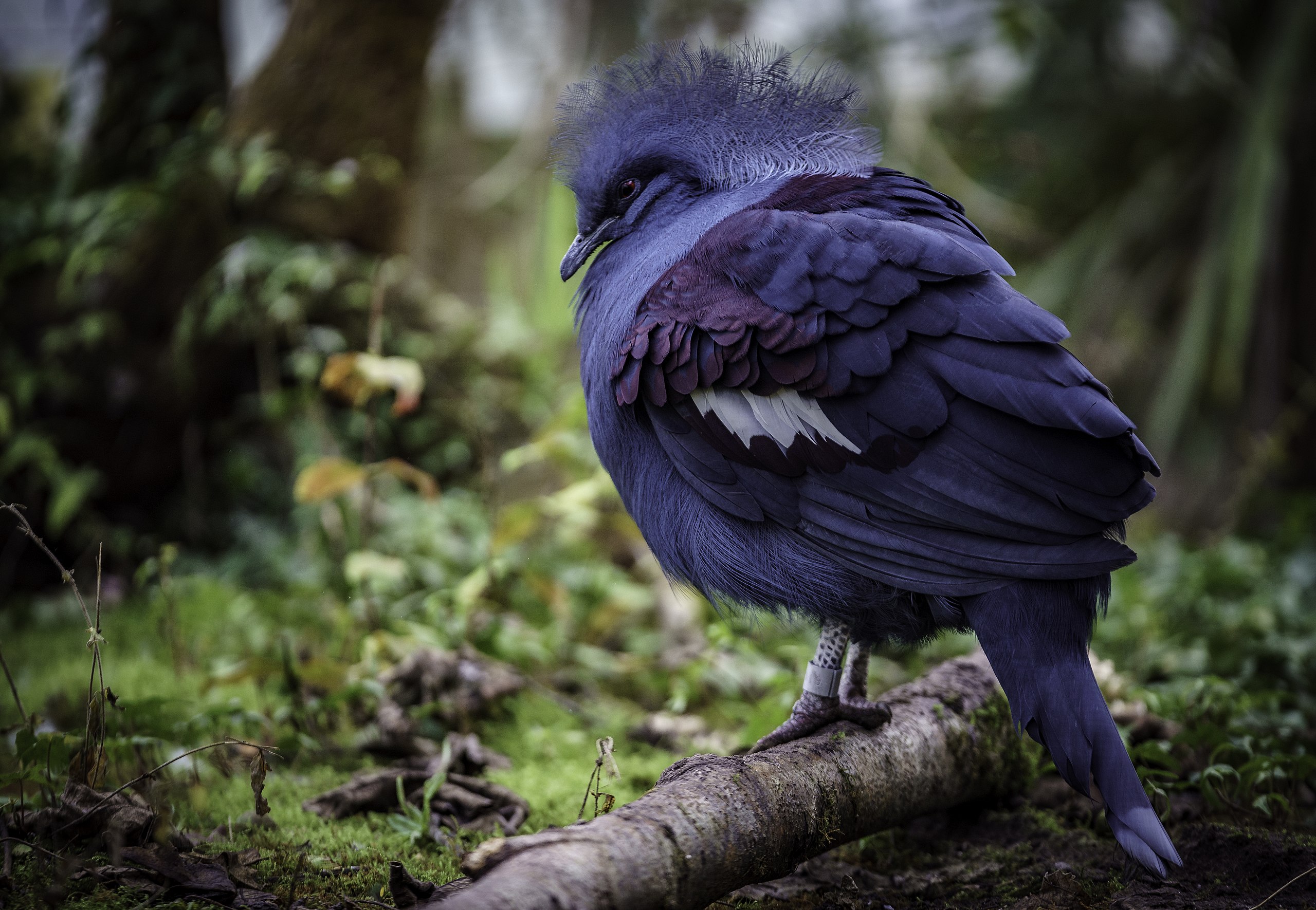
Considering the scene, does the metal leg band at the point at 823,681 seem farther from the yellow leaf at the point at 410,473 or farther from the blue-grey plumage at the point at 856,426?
the yellow leaf at the point at 410,473

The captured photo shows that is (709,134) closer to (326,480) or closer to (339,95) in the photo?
(326,480)

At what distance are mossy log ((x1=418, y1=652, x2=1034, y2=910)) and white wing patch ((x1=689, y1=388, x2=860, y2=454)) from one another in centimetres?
77

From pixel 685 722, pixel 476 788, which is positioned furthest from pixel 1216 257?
pixel 476 788

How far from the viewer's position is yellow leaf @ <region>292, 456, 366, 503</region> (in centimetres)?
364

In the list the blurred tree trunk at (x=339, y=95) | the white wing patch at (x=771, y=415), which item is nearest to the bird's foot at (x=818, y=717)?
the white wing patch at (x=771, y=415)

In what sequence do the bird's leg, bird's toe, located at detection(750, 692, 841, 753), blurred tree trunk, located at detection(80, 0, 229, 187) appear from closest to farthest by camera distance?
bird's toe, located at detection(750, 692, 841, 753)
the bird's leg
blurred tree trunk, located at detection(80, 0, 229, 187)

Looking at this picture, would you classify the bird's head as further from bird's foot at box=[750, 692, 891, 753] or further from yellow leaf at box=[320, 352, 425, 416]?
bird's foot at box=[750, 692, 891, 753]

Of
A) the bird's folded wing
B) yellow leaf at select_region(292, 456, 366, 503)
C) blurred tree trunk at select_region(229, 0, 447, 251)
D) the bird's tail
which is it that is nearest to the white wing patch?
the bird's folded wing

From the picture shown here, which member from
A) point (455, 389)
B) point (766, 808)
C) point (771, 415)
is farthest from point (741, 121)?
point (455, 389)

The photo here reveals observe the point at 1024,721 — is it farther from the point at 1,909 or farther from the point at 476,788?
the point at 1,909

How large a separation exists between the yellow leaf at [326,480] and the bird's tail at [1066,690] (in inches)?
90.2

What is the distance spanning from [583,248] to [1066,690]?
1.85m

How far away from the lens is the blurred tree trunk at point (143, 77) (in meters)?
5.75

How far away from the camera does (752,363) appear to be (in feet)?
8.01
